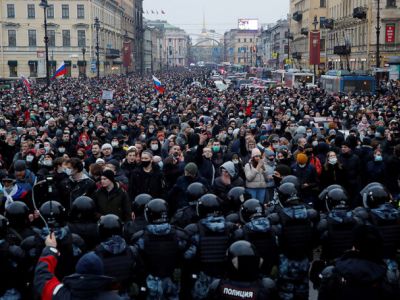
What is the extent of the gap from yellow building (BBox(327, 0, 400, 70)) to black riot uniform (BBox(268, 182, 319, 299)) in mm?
53876

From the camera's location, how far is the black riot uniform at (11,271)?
5.38 m

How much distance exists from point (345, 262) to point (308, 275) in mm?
1875

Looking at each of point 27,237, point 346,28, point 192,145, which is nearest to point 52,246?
point 27,237

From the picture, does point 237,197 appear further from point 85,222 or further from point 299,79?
point 299,79

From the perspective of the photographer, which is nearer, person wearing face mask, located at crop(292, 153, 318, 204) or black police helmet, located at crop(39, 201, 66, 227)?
black police helmet, located at crop(39, 201, 66, 227)

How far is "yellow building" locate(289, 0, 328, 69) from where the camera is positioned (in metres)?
94.2

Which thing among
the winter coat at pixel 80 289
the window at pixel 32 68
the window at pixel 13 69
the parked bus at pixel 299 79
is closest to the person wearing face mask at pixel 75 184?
the winter coat at pixel 80 289

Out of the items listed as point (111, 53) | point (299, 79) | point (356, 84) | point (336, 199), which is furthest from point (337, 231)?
point (111, 53)

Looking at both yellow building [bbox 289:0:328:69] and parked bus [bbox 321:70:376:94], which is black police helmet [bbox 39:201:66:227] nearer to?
parked bus [bbox 321:70:376:94]

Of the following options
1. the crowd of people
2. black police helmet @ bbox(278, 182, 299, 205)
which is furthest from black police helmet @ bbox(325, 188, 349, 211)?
black police helmet @ bbox(278, 182, 299, 205)

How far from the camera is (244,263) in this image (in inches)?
187

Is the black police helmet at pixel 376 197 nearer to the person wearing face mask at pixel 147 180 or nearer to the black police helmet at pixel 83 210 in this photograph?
the black police helmet at pixel 83 210

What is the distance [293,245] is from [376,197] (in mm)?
979

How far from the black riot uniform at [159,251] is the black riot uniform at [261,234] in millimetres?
625
